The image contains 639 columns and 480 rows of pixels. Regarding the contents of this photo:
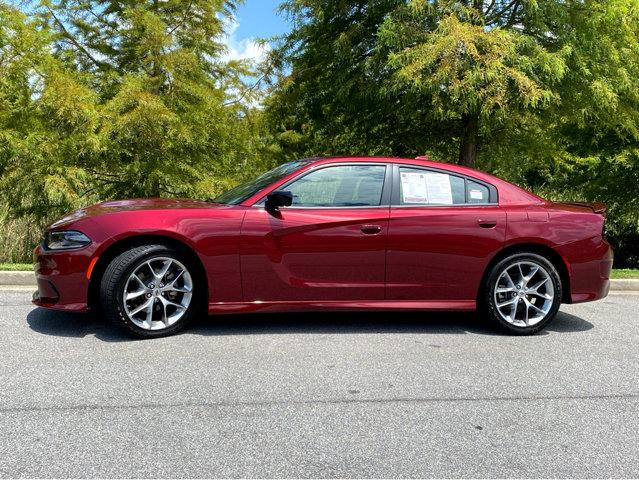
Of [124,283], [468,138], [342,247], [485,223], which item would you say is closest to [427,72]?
[468,138]

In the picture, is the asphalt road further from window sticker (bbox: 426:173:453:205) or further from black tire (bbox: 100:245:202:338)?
window sticker (bbox: 426:173:453:205)

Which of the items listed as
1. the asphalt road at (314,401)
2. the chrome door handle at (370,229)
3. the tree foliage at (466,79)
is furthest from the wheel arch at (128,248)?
the tree foliage at (466,79)

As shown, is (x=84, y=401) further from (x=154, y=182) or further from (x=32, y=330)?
(x=154, y=182)

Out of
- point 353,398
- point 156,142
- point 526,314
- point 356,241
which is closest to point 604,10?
point 526,314

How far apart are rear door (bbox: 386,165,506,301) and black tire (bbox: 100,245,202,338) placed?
1820mm

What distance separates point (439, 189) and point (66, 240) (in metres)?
3.14

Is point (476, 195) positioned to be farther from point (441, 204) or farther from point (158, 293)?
point (158, 293)

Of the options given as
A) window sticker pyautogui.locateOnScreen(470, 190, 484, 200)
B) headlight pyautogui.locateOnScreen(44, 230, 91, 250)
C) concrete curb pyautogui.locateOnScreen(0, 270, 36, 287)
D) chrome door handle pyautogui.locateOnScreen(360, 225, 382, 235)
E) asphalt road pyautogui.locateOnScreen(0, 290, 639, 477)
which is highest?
window sticker pyautogui.locateOnScreen(470, 190, 484, 200)

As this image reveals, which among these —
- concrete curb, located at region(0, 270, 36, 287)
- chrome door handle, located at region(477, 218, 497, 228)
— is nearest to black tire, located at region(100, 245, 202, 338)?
chrome door handle, located at region(477, 218, 497, 228)

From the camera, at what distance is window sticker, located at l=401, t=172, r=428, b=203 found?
5043 millimetres

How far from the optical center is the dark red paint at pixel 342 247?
4.56 meters

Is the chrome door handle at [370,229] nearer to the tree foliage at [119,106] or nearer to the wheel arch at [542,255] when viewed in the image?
the wheel arch at [542,255]

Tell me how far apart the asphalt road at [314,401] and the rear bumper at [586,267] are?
387mm

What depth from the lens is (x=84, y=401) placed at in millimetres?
3316
